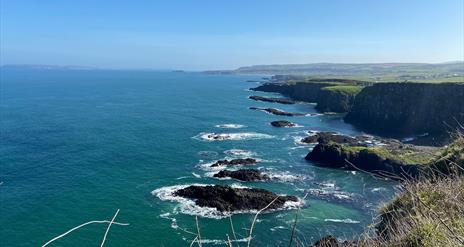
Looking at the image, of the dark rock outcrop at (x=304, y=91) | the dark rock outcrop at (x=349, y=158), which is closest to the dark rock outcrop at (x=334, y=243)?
the dark rock outcrop at (x=349, y=158)

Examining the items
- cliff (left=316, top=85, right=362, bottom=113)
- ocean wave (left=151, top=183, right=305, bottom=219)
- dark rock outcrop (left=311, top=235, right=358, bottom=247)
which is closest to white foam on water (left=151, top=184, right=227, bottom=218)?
ocean wave (left=151, top=183, right=305, bottom=219)

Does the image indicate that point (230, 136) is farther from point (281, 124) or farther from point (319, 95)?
point (319, 95)

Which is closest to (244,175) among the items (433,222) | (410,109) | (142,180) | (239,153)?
(142,180)

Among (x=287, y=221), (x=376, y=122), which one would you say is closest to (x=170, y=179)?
(x=287, y=221)

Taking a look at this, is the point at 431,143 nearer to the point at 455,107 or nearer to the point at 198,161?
the point at 455,107

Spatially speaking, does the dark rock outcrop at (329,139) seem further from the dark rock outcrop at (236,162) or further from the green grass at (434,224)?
the green grass at (434,224)

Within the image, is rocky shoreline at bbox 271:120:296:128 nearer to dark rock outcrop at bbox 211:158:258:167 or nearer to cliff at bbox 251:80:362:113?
dark rock outcrop at bbox 211:158:258:167
